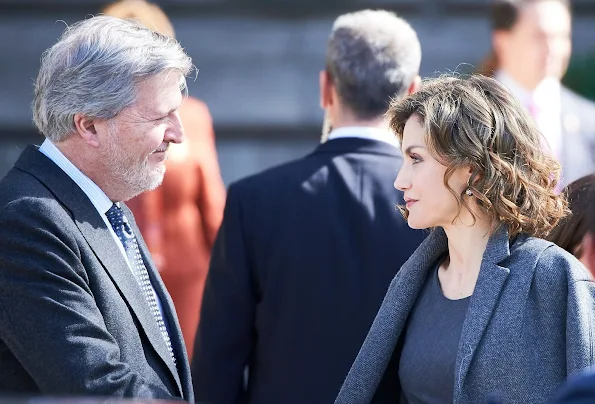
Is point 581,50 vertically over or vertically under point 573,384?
under

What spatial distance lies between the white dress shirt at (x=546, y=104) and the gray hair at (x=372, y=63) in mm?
1440

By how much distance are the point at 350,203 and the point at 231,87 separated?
14.5 feet

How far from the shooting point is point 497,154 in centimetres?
291

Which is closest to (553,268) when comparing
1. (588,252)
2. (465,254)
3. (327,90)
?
(465,254)

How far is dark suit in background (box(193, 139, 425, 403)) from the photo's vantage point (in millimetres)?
3697

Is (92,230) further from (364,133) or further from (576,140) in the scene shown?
(576,140)

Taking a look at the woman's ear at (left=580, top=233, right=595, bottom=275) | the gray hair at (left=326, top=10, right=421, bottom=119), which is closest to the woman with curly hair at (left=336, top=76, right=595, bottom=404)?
the woman's ear at (left=580, top=233, right=595, bottom=275)

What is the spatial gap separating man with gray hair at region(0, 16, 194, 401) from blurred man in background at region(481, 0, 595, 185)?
8.45 feet

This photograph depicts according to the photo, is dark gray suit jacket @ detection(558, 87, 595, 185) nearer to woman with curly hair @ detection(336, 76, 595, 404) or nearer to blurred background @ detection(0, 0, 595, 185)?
woman with curly hair @ detection(336, 76, 595, 404)

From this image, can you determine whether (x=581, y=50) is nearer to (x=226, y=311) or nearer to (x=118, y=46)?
(x=226, y=311)

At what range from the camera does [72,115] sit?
9.87 ft

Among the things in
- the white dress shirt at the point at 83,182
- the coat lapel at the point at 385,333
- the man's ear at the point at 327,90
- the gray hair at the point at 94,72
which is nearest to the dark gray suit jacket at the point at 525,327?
the coat lapel at the point at 385,333

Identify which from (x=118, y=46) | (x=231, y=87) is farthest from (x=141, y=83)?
(x=231, y=87)

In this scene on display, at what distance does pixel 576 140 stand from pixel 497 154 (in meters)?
2.43
